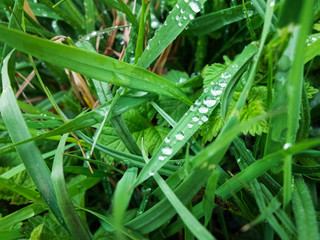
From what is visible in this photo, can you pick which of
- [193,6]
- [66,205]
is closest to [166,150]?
[66,205]

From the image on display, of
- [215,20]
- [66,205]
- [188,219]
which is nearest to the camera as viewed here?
[188,219]

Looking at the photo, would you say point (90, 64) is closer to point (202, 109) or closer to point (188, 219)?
point (202, 109)

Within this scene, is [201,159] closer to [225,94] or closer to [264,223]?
[225,94]

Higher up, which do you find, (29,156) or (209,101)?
(29,156)

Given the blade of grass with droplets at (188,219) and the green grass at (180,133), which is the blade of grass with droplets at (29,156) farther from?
the blade of grass with droplets at (188,219)

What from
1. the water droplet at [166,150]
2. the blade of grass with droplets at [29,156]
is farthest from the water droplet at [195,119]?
the blade of grass with droplets at [29,156]

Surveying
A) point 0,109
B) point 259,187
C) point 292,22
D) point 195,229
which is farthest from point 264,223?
point 0,109
